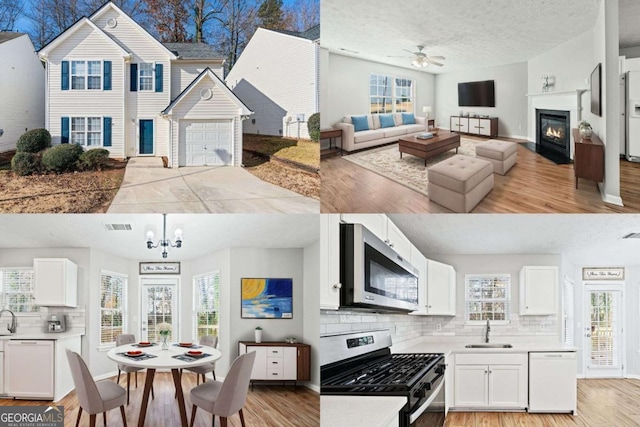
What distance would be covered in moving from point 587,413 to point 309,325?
2115mm

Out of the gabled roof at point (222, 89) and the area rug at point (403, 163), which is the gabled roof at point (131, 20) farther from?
the area rug at point (403, 163)

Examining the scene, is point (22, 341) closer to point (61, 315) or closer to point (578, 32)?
point (61, 315)

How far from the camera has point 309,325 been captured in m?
3.50

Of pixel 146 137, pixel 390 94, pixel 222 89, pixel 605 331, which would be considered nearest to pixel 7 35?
pixel 146 137

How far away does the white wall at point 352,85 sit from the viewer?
3277 millimetres

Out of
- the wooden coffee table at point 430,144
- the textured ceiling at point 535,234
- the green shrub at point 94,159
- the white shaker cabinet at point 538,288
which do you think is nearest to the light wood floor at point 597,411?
the white shaker cabinet at point 538,288

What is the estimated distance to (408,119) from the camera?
3.31m

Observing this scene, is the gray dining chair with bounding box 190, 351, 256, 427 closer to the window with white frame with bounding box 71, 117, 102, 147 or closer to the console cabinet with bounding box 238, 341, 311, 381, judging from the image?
the console cabinet with bounding box 238, 341, 311, 381

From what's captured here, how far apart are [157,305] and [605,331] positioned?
3036 mm

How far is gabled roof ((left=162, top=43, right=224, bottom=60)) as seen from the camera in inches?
141

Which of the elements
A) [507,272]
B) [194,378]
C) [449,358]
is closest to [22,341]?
[194,378]

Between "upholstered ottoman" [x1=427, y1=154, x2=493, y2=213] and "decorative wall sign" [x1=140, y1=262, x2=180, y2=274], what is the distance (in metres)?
1.55

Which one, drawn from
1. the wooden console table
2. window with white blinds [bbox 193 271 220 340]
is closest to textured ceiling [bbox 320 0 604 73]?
the wooden console table

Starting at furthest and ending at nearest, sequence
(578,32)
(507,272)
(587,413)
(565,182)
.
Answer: (507,272)
(587,413)
(565,182)
(578,32)
